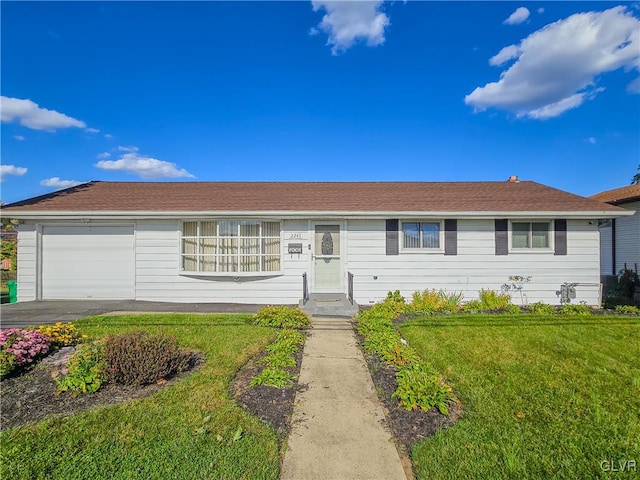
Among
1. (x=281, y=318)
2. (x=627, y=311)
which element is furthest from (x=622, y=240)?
(x=281, y=318)

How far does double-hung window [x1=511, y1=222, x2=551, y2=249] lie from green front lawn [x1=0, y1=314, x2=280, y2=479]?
364 inches

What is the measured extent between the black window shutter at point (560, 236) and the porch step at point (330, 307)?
6566 millimetres

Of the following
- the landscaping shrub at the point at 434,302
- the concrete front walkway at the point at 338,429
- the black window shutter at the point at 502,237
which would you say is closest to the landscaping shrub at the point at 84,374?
the concrete front walkway at the point at 338,429

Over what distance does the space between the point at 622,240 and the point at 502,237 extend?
7.94 meters

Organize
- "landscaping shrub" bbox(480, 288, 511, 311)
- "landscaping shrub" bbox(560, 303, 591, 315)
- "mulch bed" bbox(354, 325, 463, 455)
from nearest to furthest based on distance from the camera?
"mulch bed" bbox(354, 325, 463, 455)
"landscaping shrub" bbox(560, 303, 591, 315)
"landscaping shrub" bbox(480, 288, 511, 311)

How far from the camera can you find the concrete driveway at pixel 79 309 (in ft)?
23.6

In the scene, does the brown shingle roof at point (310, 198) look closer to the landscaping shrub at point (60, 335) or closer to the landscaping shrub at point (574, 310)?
the landscaping shrub at point (574, 310)

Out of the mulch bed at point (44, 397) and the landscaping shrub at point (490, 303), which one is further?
the landscaping shrub at point (490, 303)

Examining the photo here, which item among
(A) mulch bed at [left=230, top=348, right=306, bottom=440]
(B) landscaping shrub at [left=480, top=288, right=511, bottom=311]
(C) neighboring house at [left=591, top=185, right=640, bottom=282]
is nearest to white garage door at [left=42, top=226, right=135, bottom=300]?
(A) mulch bed at [left=230, top=348, right=306, bottom=440]

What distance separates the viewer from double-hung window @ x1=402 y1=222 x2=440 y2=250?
9352mm

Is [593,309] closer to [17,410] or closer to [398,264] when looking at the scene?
[398,264]

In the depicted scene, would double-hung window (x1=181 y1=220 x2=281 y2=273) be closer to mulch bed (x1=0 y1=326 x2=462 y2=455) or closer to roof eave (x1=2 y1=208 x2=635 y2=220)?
roof eave (x1=2 y1=208 x2=635 y2=220)

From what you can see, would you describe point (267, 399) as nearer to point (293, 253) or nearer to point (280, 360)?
point (280, 360)

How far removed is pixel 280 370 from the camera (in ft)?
14.0
